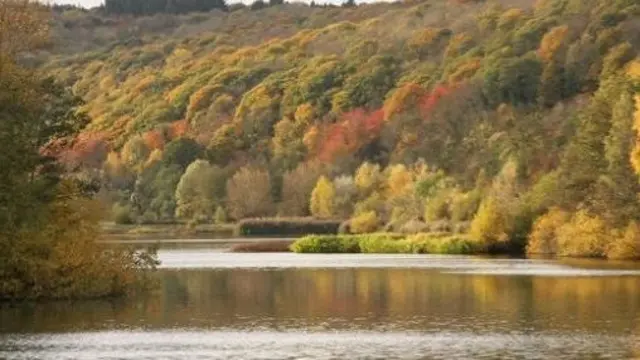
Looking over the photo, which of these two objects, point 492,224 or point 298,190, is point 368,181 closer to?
point 298,190

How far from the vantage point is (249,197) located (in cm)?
17038

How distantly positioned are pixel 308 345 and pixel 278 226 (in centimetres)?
10035

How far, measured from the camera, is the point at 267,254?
10844cm

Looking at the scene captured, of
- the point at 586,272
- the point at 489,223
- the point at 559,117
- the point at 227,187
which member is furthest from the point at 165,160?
the point at 586,272

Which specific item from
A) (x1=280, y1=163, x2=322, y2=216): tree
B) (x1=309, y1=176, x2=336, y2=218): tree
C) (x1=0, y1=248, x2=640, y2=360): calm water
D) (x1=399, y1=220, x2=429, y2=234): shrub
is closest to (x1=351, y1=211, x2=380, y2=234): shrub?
(x1=399, y1=220, x2=429, y2=234): shrub

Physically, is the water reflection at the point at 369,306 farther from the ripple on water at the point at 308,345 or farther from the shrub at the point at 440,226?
the shrub at the point at 440,226

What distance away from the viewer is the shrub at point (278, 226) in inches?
5595

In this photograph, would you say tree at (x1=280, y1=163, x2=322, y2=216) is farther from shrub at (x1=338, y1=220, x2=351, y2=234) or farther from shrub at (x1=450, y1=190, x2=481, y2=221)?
shrub at (x1=450, y1=190, x2=481, y2=221)

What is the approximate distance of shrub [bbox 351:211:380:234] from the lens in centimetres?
12444

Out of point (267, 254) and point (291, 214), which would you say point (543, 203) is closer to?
point (267, 254)

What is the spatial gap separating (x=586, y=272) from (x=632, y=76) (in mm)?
28256

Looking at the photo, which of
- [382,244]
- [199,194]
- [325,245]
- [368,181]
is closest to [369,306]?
[382,244]

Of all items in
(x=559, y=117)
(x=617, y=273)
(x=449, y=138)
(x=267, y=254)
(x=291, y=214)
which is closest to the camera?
(x=617, y=273)

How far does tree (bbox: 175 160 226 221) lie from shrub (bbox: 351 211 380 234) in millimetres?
49955
